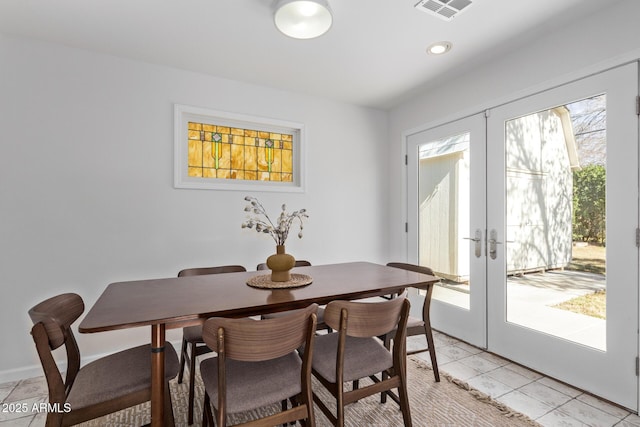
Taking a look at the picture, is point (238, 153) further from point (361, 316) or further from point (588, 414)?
point (588, 414)

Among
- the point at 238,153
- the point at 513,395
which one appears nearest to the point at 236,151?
the point at 238,153

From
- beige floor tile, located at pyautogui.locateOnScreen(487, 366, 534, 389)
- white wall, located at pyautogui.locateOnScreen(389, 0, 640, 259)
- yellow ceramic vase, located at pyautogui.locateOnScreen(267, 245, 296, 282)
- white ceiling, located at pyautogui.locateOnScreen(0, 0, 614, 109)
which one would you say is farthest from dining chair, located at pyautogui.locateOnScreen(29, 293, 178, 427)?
white wall, located at pyautogui.locateOnScreen(389, 0, 640, 259)

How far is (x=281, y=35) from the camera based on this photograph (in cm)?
239

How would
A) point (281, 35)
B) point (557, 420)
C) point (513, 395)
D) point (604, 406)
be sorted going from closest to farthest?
point (557, 420) → point (604, 406) → point (513, 395) → point (281, 35)

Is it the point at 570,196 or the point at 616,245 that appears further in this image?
the point at 570,196

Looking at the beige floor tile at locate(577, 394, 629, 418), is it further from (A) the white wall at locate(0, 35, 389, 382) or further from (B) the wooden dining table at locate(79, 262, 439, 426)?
(A) the white wall at locate(0, 35, 389, 382)

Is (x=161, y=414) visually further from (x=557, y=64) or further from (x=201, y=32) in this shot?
(x=557, y=64)

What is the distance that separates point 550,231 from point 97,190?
3.69 meters

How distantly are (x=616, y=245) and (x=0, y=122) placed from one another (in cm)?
442

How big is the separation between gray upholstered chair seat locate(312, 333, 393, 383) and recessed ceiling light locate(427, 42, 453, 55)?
2.30 m

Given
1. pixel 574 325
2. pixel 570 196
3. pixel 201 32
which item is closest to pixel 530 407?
pixel 574 325

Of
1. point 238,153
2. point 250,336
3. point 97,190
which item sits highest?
point 238,153

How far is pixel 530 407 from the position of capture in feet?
6.64

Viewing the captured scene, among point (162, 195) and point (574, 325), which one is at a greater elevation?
point (162, 195)
